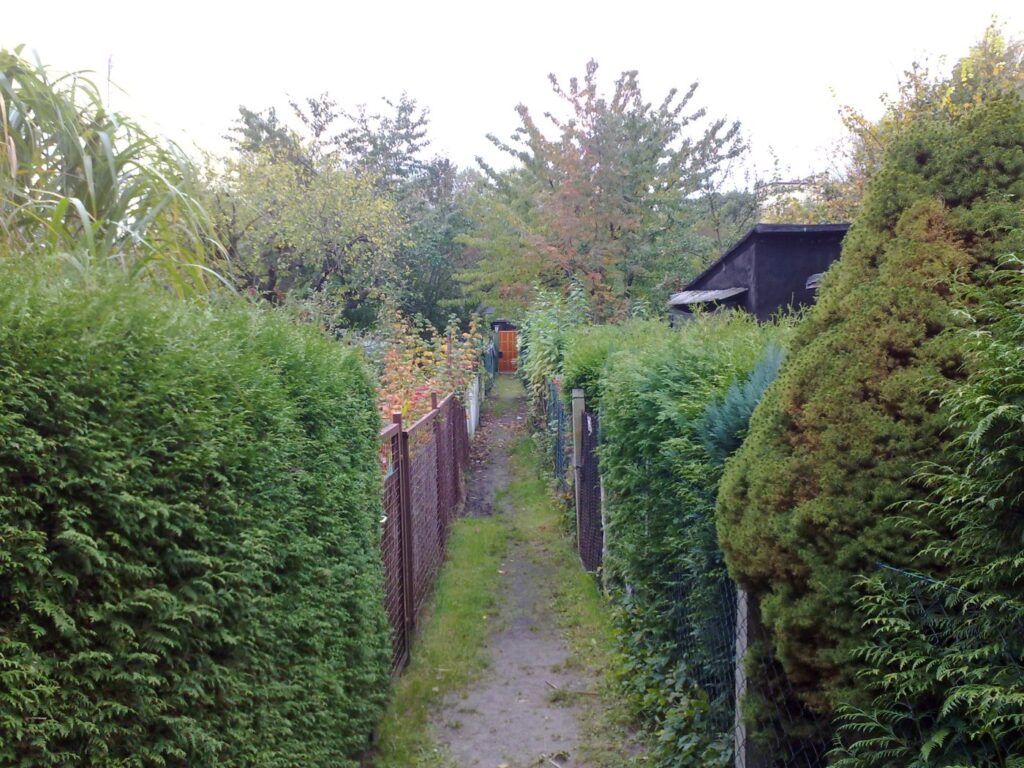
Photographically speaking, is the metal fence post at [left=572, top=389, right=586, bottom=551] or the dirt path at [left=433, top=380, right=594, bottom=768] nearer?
the dirt path at [left=433, top=380, right=594, bottom=768]

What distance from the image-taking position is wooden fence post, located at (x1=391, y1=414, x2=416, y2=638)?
6121mm

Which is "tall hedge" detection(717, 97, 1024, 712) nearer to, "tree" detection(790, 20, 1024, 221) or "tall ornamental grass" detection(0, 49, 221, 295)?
"tall ornamental grass" detection(0, 49, 221, 295)

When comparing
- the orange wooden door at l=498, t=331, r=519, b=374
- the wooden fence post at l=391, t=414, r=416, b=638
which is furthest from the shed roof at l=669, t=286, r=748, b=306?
the orange wooden door at l=498, t=331, r=519, b=374

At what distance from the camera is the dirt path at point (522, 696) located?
4.75 m

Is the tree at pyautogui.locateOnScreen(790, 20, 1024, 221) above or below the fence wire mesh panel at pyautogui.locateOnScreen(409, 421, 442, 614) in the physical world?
above

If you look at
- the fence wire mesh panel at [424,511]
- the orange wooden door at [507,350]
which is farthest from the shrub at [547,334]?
A: the orange wooden door at [507,350]

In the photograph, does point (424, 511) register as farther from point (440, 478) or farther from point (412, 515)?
point (440, 478)

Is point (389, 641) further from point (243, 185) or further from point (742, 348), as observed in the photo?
point (243, 185)

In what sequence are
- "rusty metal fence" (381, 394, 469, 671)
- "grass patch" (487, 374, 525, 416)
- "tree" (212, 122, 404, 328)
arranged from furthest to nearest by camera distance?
"grass patch" (487, 374, 525, 416)
"tree" (212, 122, 404, 328)
"rusty metal fence" (381, 394, 469, 671)

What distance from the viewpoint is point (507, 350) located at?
36.5 metres

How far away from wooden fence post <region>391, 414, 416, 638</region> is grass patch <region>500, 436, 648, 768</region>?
131 cm

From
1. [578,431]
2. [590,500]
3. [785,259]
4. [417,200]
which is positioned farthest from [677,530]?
[417,200]

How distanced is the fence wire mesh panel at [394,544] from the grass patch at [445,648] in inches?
9.8

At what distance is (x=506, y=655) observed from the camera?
20.2ft
